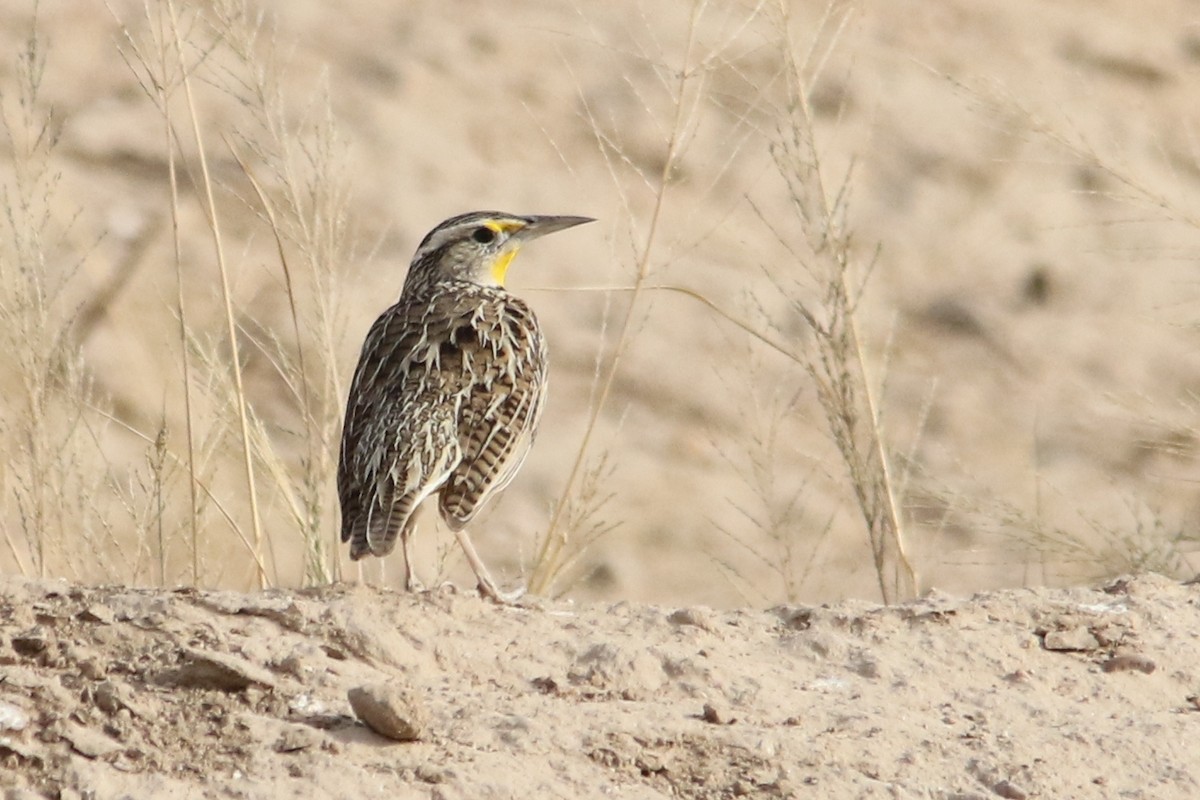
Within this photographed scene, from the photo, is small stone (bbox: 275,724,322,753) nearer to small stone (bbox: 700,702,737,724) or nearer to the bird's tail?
small stone (bbox: 700,702,737,724)

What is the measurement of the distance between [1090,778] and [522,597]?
165cm

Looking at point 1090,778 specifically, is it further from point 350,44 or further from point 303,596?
point 350,44

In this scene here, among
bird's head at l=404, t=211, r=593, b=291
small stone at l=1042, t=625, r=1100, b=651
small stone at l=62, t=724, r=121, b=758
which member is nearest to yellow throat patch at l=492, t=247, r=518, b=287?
bird's head at l=404, t=211, r=593, b=291

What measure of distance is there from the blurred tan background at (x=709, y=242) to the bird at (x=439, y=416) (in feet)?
13.9

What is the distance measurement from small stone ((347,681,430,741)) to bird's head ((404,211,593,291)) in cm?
254

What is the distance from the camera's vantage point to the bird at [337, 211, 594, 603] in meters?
5.86

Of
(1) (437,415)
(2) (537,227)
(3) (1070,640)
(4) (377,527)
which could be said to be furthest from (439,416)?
(3) (1070,640)

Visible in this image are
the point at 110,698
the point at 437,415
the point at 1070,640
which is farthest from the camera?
the point at 437,415

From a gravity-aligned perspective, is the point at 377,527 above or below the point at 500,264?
below

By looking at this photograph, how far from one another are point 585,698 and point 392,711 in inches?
23.6

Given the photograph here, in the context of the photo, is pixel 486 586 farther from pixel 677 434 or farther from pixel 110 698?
pixel 677 434

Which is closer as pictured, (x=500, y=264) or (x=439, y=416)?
(x=439, y=416)

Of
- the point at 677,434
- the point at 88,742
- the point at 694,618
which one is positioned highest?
the point at 677,434

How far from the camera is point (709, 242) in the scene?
13641mm
